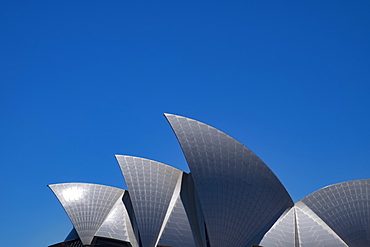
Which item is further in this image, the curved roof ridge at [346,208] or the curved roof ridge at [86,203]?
the curved roof ridge at [86,203]

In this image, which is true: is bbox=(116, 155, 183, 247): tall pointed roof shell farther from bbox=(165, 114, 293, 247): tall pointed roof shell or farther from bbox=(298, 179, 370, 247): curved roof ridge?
bbox=(298, 179, 370, 247): curved roof ridge

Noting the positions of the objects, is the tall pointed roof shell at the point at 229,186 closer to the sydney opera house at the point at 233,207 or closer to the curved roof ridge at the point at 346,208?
the sydney opera house at the point at 233,207

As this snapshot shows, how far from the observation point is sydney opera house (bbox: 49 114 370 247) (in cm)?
3117

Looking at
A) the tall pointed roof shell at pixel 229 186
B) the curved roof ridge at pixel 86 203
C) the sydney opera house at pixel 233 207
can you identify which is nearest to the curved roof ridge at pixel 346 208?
the sydney opera house at pixel 233 207

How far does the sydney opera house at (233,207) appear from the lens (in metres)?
31.2

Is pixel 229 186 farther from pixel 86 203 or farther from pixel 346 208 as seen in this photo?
pixel 86 203

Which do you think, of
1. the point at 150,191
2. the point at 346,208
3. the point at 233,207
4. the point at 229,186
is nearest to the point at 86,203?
the point at 150,191

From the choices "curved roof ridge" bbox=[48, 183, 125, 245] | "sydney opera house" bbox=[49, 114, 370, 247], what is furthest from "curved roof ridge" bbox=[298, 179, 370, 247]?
"curved roof ridge" bbox=[48, 183, 125, 245]

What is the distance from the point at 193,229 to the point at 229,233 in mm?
2912

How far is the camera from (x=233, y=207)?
103ft

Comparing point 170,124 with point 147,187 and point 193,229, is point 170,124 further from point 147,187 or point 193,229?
point 193,229

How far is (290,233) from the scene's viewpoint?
1232 inches

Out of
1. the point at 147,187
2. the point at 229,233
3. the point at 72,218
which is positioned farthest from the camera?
the point at 72,218

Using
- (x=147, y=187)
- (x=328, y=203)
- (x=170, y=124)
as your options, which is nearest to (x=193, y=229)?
(x=147, y=187)
